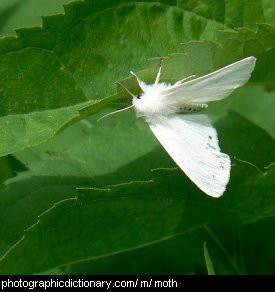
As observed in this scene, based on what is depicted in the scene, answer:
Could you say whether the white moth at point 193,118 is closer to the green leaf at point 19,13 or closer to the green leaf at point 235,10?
the green leaf at point 235,10

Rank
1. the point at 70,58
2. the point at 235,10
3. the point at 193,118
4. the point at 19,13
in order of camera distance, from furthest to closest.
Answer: the point at 19,13, the point at 193,118, the point at 235,10, the point at 70,58

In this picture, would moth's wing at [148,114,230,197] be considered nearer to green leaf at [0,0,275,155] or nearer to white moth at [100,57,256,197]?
white moth at [100,57,256,197]

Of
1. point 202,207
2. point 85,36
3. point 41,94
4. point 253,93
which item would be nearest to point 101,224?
point 202,207

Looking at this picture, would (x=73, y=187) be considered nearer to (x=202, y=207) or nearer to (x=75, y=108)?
(x=75, y=108)

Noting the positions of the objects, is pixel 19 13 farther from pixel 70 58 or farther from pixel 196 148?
pixel 196 148

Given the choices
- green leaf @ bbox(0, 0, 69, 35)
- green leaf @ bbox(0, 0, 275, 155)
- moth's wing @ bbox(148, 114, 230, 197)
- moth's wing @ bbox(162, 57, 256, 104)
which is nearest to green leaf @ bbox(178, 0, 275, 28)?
green leaf @ bbox(0, 0, 275, 155)

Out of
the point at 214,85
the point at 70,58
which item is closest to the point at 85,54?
the point at 70,58

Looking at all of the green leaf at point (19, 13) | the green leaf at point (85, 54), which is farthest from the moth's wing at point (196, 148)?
the green leaf at point (19, 13)
